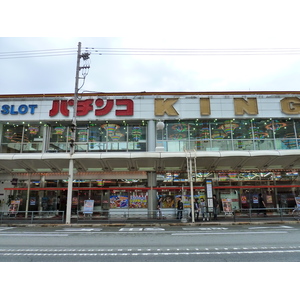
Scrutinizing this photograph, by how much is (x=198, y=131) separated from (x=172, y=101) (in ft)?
11.6

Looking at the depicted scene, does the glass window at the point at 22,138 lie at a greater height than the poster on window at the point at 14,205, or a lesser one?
greater

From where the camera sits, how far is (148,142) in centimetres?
2162

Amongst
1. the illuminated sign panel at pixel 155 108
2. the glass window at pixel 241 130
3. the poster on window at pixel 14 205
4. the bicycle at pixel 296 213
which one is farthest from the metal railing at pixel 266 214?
the poster on window at pixel 14 205

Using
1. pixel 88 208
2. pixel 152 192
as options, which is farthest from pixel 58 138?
pixel 152 192

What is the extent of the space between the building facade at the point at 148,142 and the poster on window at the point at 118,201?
0.08 meters

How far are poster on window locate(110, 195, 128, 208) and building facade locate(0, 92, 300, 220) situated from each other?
83 millimetres

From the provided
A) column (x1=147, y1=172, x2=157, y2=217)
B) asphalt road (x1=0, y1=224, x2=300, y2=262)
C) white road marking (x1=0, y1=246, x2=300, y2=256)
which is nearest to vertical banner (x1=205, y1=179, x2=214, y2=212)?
column (x1=147, y1=172, x2=157, y2=217)

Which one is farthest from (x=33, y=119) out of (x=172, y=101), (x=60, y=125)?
(x=172, y=101)

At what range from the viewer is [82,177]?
21.5 m

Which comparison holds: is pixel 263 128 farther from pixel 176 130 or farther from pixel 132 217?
pixel 132 217

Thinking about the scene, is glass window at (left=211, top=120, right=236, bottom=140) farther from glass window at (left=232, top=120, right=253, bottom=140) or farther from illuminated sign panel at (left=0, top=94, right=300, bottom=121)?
illuminated sign panel at (left=0, top=94, right=300, bottom=121)

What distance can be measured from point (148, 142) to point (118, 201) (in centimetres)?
567

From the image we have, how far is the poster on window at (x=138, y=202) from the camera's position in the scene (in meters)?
20.8

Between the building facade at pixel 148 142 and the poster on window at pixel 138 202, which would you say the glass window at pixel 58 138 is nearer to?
the building facade at pixel 148 142
